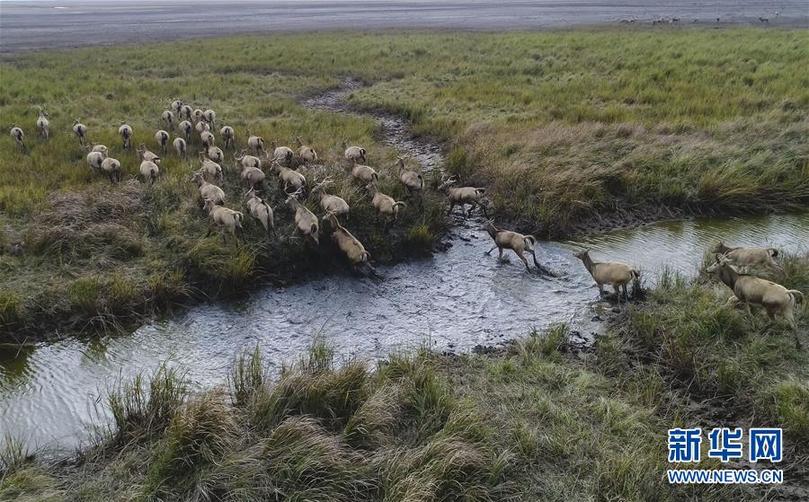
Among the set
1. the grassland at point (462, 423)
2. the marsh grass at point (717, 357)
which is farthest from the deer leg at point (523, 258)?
the grassland at point (462, 423)

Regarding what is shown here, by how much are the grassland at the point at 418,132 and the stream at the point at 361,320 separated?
1.87ft

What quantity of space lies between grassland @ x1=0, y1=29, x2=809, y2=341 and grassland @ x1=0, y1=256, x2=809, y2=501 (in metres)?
3.11

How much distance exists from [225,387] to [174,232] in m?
4.43

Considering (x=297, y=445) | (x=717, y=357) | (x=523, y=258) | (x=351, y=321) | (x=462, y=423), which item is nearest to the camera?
(x=297, y=445)

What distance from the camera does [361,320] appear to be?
9.12 meters

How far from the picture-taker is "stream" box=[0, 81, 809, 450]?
7438mm

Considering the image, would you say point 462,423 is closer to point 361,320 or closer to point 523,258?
point 361,320

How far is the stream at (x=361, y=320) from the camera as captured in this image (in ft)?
24.4

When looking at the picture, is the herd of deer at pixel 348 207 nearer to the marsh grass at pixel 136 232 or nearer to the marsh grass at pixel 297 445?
the marsh grass at pixel 136 232

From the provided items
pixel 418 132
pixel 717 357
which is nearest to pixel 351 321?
pixel 717 357

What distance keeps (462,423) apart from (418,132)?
1315 cm

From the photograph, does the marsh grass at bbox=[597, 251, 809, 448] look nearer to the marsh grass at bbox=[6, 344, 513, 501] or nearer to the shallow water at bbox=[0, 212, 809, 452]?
the shallow water at bbox=[0, 212, 809, 452]

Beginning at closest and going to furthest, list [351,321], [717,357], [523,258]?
[717,357] < [351,321] < [523,258]

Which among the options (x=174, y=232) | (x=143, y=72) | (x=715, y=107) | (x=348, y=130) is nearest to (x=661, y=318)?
(x=174, y=232)
